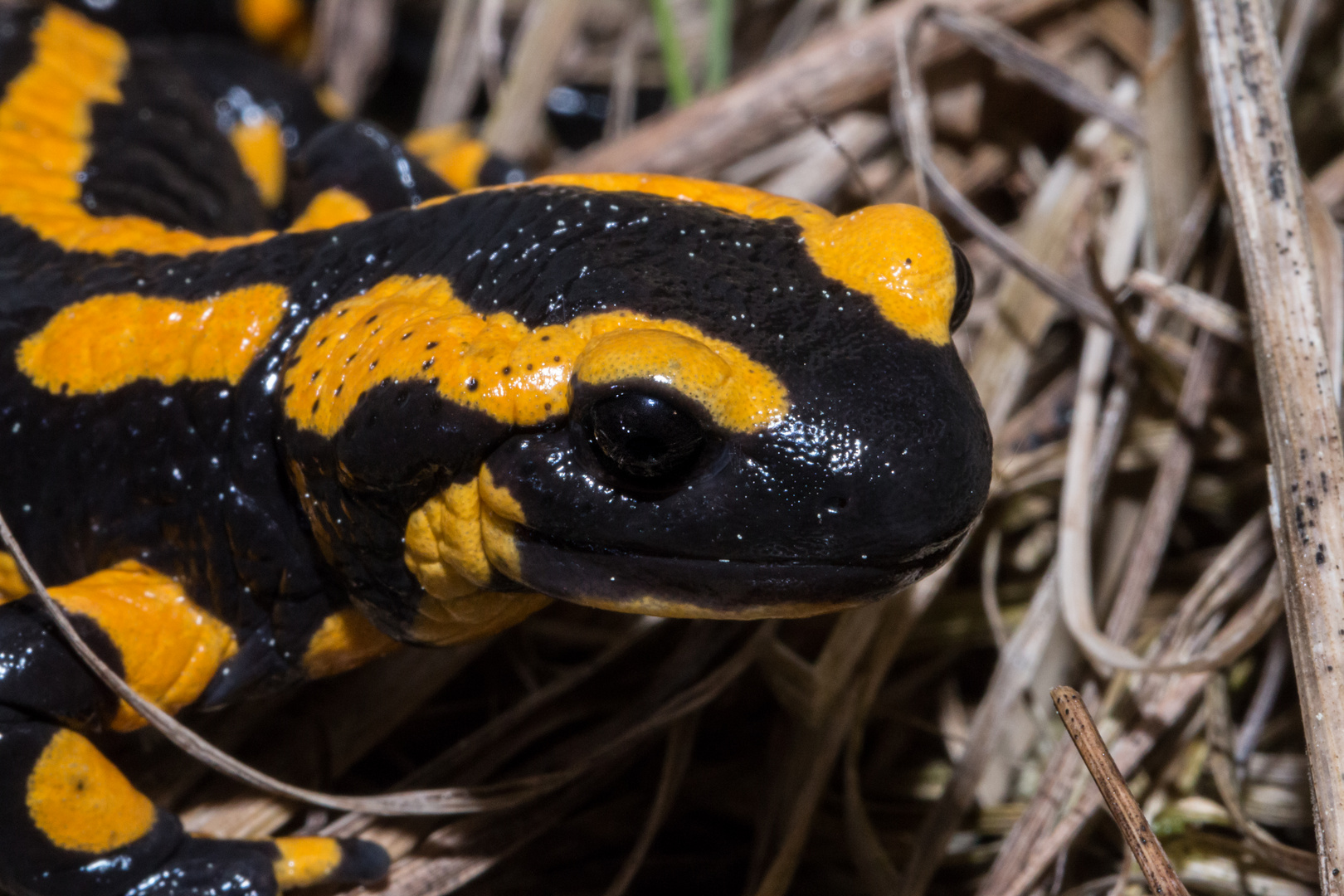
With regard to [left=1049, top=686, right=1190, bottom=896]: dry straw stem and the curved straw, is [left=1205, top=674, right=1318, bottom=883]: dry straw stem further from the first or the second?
the curved straw

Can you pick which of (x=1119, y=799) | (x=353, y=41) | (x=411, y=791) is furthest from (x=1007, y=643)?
(x=353, y=41)

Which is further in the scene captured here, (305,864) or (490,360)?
(305,864)

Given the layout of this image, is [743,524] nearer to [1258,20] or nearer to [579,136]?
[1258,20]

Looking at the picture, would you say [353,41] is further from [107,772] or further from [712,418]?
[712,418]


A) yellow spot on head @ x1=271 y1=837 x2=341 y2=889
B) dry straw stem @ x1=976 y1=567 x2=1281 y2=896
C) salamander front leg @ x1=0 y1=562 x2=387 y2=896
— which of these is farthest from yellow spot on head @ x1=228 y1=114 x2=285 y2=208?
dry straw stem @ x1=976 y1=567 x2=1281 y2=896

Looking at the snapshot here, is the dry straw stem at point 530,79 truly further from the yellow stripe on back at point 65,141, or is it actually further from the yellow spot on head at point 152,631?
the yellow spot on head at point 152,631

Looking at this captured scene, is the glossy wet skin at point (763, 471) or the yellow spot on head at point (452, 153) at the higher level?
the glossy wet skin at point (763, 471)

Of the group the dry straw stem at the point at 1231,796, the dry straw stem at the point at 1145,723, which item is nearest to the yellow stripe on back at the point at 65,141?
the dry straw stem at the point at 1145,723

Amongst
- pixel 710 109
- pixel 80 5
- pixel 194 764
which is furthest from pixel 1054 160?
pixel 80 5

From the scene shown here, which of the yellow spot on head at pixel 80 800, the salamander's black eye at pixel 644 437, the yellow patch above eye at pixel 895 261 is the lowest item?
the yellow spot on head at pixel 80 800
